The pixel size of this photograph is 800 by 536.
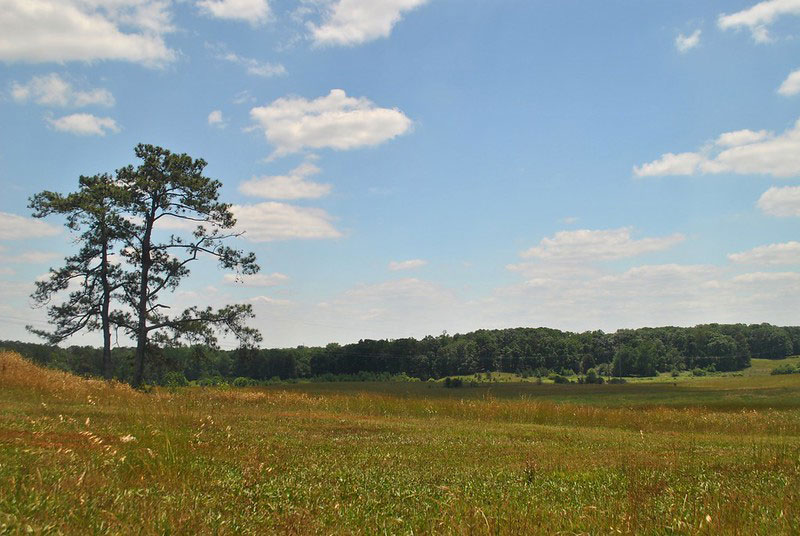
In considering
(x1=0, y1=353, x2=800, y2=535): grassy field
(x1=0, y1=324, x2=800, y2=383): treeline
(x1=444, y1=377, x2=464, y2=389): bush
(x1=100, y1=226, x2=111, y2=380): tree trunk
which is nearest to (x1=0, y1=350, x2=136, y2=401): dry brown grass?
(x1=0, y1=353, x2=800, y2=535): grassy field

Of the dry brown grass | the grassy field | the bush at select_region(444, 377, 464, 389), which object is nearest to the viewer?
the grassy field

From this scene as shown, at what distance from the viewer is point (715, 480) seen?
1119cm

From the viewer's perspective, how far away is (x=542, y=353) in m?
155

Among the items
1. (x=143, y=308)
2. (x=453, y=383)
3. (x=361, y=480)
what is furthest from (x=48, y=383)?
(x=453, y=383)

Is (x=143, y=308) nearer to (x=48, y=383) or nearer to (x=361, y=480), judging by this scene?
(x=48, y=383)

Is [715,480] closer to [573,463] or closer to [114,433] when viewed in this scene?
[573,463]

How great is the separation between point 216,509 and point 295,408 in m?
23.2

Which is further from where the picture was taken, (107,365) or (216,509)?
(107,365)

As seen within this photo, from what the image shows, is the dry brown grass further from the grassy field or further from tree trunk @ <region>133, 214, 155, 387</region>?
tree trunk @ <region>133, 214, 155, 387</region>

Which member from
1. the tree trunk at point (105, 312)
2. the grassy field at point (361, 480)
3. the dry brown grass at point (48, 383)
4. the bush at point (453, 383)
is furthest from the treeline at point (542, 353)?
the grassy field at point (361, 480)

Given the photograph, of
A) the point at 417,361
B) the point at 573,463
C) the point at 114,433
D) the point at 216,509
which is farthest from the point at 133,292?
the point at 417,361

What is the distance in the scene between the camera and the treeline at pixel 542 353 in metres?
128

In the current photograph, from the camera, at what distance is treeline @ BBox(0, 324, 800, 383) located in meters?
128

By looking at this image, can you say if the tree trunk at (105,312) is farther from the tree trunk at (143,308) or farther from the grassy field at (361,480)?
the grassy field at (361,480)
